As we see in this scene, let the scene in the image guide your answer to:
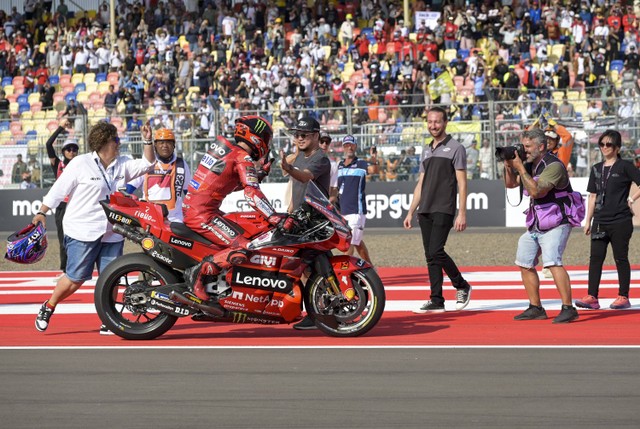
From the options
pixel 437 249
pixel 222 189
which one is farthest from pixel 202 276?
pixel 437 249

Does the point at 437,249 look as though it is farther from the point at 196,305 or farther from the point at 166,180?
the point at 166,180

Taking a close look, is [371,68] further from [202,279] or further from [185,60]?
[202,279]

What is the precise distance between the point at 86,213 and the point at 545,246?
12.8 feet

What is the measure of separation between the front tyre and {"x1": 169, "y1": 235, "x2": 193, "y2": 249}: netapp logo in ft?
3.22

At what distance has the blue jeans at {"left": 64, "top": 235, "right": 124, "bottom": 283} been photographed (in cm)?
901

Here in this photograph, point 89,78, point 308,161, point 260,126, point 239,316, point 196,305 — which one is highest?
point 89,78

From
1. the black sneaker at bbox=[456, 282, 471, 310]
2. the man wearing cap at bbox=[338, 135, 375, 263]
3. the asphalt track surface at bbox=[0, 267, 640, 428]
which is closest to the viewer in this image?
the asphalt track surface at bbox=[0, 267, 640, 428]

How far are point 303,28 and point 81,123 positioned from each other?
10389 millimetres

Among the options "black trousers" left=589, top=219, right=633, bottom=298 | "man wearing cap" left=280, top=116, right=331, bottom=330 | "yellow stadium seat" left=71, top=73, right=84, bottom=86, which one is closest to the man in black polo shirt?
"man wearing cap" left=280, top=116, right=331, bottom=330

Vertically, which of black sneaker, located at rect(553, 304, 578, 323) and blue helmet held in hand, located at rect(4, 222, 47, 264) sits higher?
blue helmet held in hand, located at rect(4, 222, 47, 264)

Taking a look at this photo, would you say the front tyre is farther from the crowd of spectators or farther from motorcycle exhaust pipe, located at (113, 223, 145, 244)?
the crowd of spectators

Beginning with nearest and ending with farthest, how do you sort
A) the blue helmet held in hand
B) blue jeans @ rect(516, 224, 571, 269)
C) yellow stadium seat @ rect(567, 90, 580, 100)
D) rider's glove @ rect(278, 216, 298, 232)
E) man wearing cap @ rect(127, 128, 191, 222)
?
1. rider's glove @ rect(278, 216, 298, 232)
2. the blue helmet held in hand
3. blue jeans @ rect(516, 224, 571, 269)
4. man wearing cap @ rect(127, 128, 191, 222)
5. yellow stadium seat @ rect(567, 90, 580, 100)

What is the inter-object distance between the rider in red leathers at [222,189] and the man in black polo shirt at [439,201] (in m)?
2.11

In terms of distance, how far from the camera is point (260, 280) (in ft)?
27.3
